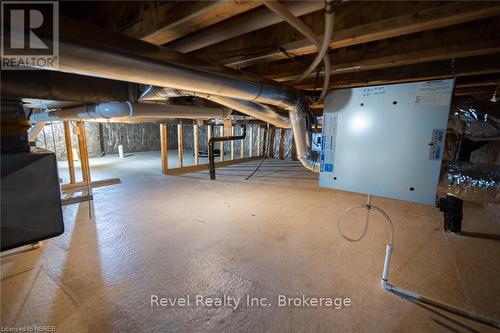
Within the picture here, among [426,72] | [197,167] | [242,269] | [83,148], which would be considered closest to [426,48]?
[426,72]

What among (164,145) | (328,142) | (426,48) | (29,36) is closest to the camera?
(29,36)

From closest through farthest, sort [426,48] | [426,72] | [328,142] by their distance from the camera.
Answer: [426,48] → [328,142] → [426,72]

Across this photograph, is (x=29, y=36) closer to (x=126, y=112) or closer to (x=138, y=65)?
(x=138, y=65)

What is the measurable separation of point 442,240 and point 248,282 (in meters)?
1.91

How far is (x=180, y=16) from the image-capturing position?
40.4 inches

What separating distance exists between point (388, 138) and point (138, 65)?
4.62 feet

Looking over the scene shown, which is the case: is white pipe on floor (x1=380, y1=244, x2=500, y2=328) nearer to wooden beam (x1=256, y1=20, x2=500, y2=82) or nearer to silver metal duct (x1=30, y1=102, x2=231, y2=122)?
wooden beam (x1=256, y1=20, x2=500, y2=82)

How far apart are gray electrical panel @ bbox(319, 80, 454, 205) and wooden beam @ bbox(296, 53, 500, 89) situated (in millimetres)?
870

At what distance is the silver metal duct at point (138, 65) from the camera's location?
0.79 m

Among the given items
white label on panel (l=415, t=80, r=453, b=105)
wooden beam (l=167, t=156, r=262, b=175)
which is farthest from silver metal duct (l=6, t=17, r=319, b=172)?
wooden beam (l=167, t=156, r=262, b=175)

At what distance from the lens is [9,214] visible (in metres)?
0.62

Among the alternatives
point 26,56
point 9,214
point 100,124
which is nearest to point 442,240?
point 9,214

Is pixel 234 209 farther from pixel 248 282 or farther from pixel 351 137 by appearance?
pixel 351 137

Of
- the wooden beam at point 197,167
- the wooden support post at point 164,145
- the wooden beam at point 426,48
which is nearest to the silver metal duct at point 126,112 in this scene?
the wooden beam at point 426,48
